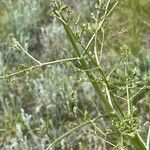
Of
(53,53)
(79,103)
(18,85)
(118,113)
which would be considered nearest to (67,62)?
(118,113)

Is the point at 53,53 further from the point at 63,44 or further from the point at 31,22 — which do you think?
the point at 31,22

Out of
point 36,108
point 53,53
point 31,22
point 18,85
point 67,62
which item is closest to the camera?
point 67,62

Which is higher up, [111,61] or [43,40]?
[43,40]

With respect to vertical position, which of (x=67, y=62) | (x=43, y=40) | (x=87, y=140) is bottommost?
(x=87, y=140)

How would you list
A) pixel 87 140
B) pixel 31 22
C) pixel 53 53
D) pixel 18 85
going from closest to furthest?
pixel 87 140 → pixel 18 85 → pixel 53 53 → pixel 31 22

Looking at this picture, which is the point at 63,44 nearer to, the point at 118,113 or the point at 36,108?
the point at 36,108

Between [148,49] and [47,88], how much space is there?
84cm

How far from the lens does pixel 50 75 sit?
11.9 ft

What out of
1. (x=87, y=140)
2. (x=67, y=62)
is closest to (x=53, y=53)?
(x=87, y=140)

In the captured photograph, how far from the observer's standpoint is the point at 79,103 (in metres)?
3.39

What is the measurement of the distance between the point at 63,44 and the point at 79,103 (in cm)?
84

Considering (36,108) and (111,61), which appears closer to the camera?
(36,108)

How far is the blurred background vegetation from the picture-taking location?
10.3 feet

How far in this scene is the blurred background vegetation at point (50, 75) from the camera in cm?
313
